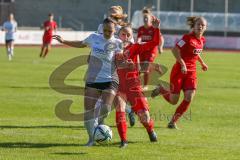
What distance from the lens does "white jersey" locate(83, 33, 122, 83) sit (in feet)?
37.0

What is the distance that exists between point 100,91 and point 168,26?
5963 centimetres

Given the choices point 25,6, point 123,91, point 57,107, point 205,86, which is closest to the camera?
point 123,91

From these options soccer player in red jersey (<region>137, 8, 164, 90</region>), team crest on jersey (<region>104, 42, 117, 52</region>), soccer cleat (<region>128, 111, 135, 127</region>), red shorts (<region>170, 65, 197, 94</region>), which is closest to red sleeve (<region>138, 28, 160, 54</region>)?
red shorts (<region>170, 65, 197, 94</region>)

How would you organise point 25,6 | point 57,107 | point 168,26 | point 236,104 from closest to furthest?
1. point 57,107
2. point 236,104
3. point 168,26
4. point 25,6

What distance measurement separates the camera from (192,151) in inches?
435

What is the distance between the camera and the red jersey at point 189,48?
1379 centimetres

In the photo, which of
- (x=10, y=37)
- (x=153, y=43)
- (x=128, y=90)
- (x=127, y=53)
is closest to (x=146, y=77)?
(x=153, y=43)

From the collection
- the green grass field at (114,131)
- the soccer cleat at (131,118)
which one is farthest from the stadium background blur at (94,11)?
the soccer cleat at (131,118)

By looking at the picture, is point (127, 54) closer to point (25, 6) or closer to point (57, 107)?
point (57, 107)

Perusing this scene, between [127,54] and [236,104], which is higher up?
[127,54]

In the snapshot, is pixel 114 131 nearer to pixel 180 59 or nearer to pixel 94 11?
pixel 180 59

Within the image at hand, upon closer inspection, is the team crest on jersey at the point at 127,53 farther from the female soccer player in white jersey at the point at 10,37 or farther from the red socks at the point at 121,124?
the female soccer player in white jersey at the point at 10,37

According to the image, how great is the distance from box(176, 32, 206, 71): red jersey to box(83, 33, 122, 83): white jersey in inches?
105

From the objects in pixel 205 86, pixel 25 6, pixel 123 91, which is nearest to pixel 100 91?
pixel 123 91
